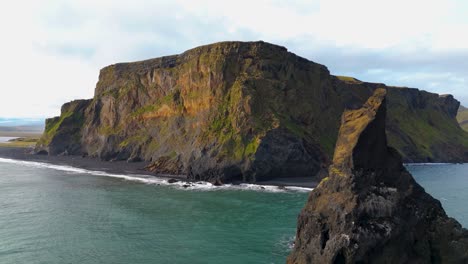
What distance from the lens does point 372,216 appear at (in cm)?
2908

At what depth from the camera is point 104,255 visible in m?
37.0

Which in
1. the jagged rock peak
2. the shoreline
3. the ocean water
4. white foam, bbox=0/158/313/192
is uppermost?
the jagged rock peak

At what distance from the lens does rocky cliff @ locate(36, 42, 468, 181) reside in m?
85.6

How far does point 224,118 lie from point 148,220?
153ft

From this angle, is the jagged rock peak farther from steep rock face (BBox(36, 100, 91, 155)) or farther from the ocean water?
steep rock face (BBox(36, 100, 91, 155))

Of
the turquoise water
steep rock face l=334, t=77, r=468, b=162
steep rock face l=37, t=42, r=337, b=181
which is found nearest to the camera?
the turquoise water

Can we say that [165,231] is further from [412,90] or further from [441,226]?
[412,90]

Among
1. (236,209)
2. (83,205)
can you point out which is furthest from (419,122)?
(83,205)

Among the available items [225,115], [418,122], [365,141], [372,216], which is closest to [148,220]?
[365,141]

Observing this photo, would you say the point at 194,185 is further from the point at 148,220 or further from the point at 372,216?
the point at 372,216

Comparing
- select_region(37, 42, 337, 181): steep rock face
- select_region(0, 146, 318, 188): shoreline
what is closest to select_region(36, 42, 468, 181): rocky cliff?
select_region(37, 42, 337, 181): steep rock face

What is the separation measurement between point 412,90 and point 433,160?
37577 mm

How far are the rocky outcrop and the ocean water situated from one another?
6.94 metres

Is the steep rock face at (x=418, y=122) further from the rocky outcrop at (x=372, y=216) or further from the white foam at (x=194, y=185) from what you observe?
the rocky outcrop at (x=372, y=216)
